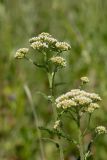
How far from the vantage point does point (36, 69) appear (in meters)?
6.65

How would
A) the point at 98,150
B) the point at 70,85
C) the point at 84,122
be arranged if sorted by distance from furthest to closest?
the point at 70,85 → the point at 84,122 → the point at 98,150

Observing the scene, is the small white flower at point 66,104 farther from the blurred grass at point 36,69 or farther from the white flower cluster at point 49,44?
the blurred grass at point 36,69

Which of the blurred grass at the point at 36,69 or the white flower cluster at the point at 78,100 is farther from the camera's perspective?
the blurred grass at the point at 36,69

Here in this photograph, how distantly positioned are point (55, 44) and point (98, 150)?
103 inches

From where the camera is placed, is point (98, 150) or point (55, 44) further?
point (98, 150)

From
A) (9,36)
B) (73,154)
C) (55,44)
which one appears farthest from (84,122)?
(55,44)

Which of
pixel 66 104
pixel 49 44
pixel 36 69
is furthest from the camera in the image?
pixel 36 69

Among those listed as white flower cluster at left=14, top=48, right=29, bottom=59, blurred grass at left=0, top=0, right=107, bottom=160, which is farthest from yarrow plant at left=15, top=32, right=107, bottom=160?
blurred grass at left=0, top=0, right=107, bottom=160

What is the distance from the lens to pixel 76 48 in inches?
265

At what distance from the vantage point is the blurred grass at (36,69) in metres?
4.94

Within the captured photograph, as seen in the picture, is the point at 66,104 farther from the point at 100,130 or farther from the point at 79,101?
the point at 100,130

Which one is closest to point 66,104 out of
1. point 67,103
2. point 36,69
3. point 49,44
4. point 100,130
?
point 67,103

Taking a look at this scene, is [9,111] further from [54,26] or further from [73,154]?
[54,26]

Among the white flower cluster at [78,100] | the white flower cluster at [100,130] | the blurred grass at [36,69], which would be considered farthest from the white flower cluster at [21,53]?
the blurred grass at [36,69]
